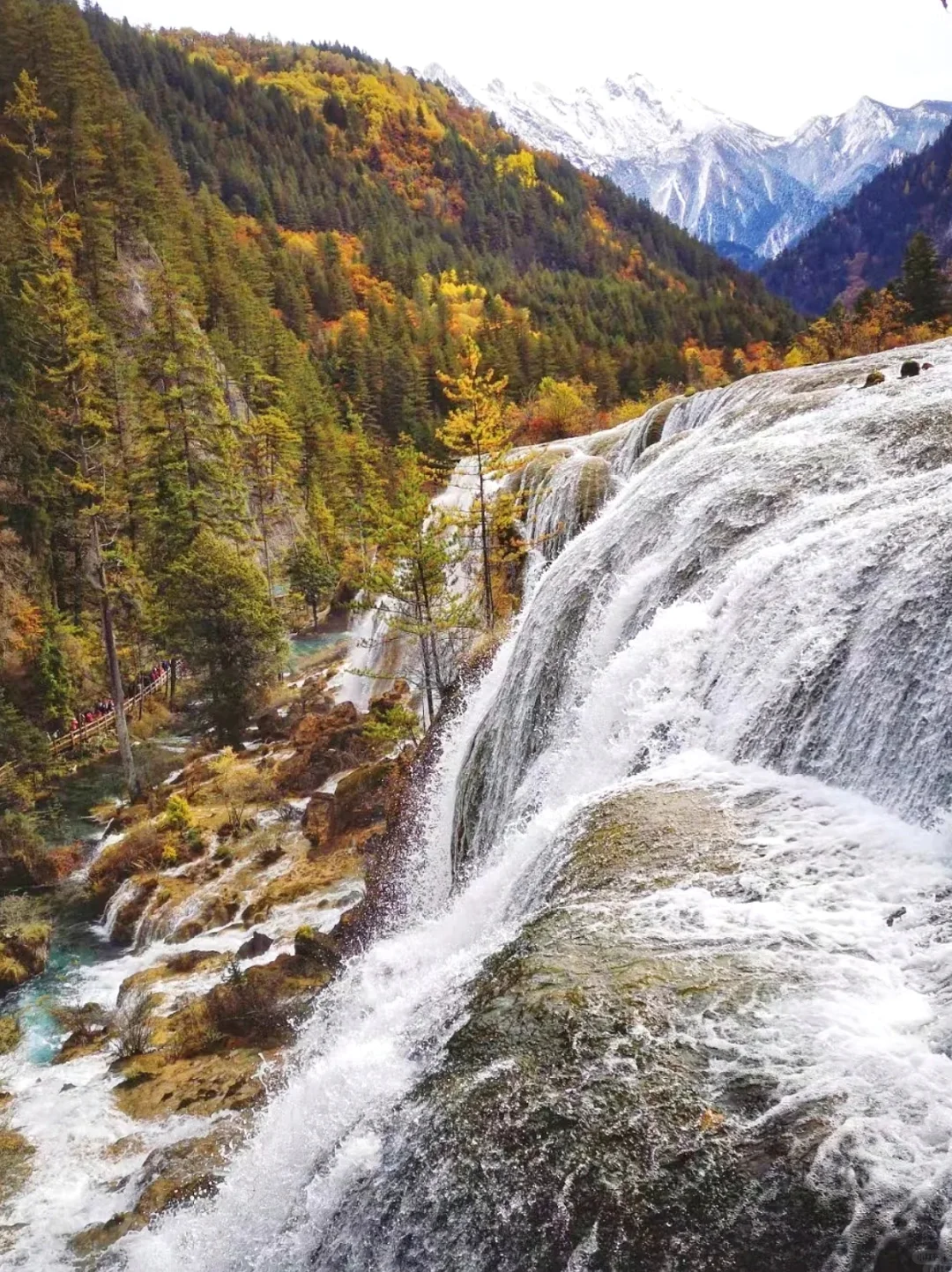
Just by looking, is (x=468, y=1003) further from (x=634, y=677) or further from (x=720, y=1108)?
(x=634, y=677)

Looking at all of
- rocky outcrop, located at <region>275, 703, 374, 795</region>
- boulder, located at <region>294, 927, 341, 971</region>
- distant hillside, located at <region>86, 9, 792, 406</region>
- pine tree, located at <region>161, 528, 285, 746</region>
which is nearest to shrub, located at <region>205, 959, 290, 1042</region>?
boulder, located at <region>294, 927, 341, 971</region>

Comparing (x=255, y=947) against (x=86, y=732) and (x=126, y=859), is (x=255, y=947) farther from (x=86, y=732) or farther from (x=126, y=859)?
(x=86, y=732)

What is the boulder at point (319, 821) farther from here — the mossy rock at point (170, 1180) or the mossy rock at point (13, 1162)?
the mossy rock at point (170, 1180)

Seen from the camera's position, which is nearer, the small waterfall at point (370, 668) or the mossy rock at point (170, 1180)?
the mossy rock at point (170, 1180)

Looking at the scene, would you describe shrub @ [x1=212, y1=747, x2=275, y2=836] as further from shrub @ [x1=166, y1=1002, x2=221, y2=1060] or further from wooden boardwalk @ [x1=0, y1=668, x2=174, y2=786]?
shrub @ [x1=166, y1=1002, x2=221, y2=1060]

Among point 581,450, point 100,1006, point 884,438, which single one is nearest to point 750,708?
point 884,438

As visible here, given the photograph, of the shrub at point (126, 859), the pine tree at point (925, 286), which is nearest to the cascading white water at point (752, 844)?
the shrub at point (126, 859)
